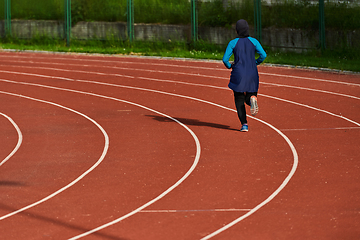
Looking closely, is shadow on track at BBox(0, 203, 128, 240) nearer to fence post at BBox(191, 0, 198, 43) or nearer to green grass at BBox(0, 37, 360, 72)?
green grass at BBox(0, 37, 360, 72)

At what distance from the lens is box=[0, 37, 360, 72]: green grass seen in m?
19.4

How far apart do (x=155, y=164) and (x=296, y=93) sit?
6.61m

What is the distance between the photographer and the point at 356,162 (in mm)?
8398

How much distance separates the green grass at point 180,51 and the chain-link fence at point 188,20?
0.34 metres

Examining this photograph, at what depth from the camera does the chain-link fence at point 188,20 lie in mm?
21391

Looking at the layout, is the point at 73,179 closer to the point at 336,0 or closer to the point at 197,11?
the point at 336,0

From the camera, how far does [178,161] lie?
28.8 feet

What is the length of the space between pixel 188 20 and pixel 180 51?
79.5 inches

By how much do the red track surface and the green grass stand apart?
305cm

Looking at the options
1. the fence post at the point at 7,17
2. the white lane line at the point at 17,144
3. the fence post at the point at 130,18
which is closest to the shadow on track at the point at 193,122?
the white lane line at the point at 17,144

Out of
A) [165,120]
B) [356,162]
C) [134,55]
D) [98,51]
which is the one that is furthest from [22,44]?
[356,162]

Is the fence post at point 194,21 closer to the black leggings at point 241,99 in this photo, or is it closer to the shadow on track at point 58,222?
the black leggings at point 241,99

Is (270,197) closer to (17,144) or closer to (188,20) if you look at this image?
(17,144)

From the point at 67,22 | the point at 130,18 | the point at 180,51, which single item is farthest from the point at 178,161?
the point at 67,22
